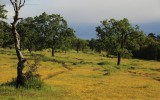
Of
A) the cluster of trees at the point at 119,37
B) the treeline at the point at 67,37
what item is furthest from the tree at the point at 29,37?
the cluster of trees at the point at 119,37

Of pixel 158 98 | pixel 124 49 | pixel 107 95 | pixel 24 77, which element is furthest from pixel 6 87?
pixel 124 49

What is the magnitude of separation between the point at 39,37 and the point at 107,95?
8502 centimetres

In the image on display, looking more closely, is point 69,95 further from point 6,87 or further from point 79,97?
Result: point 6,87

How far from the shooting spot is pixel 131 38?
309 ft

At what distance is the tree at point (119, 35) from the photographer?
92812 mm

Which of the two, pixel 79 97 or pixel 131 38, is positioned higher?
pixel 131 38

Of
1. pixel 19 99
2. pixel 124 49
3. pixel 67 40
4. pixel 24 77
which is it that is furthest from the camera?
pixel 67 40

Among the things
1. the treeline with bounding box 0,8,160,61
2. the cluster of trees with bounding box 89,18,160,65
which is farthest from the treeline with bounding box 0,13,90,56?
the cluster of trees with bounding box 89,18,160,65

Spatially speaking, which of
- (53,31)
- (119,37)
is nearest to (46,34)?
(53,31)

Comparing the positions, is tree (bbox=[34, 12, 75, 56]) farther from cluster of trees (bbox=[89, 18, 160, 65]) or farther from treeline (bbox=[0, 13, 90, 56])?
cluster of trees (bbox=[89, 18, 160, 65])

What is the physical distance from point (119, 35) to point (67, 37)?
2348 centimetres

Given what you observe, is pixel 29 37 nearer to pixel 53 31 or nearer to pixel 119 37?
pixel 53 31

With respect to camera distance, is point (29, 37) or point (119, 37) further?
point (29, 37)

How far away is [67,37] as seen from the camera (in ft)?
374
